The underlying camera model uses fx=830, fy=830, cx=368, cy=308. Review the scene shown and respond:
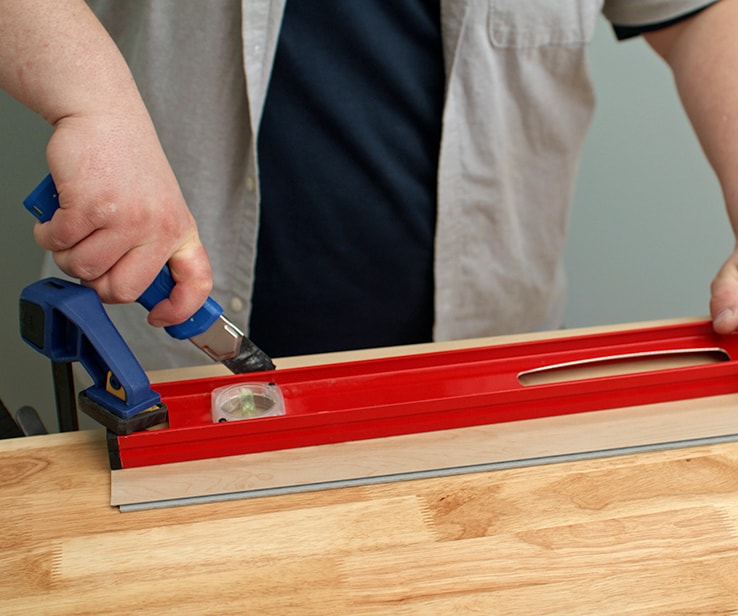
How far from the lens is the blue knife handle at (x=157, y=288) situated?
0.72 meters

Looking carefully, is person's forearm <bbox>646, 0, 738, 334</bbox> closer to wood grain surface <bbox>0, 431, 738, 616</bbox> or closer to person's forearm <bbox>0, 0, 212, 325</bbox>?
wood grain surface <bbox>0, 431, 738, 616</bbox>

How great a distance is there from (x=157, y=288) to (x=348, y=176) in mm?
443

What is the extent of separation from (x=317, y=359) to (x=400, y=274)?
312mm

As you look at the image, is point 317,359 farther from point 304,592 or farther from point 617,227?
point 617,227

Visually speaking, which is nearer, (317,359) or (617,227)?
(317,359)

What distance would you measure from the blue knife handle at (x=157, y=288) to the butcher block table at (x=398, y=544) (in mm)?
155

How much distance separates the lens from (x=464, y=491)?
0.77 metres

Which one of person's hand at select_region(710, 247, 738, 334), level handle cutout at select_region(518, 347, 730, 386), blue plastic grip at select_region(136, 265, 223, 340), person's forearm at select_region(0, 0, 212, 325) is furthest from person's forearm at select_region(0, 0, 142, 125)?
person's hand at select_region(710, 247, 738, 334)

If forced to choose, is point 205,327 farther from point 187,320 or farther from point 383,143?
point 383,143

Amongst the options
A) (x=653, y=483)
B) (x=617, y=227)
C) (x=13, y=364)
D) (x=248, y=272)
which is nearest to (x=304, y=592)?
(x=653, y=483)

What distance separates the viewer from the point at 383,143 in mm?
1155

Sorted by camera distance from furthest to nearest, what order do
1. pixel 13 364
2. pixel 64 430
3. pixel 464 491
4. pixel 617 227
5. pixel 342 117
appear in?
pixel 617 227 < pixel 13 364 < pixel 342 117 < pixel 64 430 < pixel 464 491

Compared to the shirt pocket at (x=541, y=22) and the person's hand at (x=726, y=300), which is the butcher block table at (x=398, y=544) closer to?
the person's hand at (x=726, y=300)

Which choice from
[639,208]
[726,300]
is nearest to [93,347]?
[726,300]
